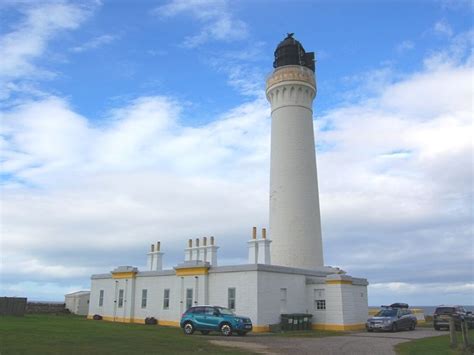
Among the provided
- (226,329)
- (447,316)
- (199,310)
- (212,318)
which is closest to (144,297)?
(199,310)

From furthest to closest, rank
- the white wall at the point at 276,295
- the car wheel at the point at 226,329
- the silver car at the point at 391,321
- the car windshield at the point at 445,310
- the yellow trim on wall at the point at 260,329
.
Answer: the car windshield at the point at 445,310, the silver car at the point at 391,321, the white wall at the point at 276,295, the yellow trim on wall at the point at 260,329, the car wheel at the point at 226,329

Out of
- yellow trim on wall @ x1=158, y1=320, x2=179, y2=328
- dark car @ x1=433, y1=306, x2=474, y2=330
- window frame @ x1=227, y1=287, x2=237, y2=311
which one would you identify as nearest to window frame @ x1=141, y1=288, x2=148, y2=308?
yellow trim on wall @ x1=158, y1=320, x2=179, y2=328

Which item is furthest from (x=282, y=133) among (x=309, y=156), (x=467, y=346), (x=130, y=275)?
(x=467, y=346)

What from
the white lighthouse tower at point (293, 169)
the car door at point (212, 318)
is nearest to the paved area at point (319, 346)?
the car door at point (212, 318)

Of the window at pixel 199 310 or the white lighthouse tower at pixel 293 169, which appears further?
the white lighthouse tower at pixel 293 169

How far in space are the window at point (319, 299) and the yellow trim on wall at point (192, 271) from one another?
23.5 feet

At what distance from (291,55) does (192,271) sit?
729 inches

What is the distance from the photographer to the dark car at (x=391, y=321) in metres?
28.2

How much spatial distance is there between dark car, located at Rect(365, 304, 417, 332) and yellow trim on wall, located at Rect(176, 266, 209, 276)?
10373 millimetres

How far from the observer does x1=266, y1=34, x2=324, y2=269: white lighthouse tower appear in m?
33.8

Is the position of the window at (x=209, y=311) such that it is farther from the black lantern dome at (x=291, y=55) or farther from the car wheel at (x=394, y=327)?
the black lantern dome at (x=291, y=55)

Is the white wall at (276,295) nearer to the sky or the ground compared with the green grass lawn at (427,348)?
nearer to the sky

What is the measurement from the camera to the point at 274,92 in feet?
122

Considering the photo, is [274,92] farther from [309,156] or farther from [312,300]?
[312,300]
